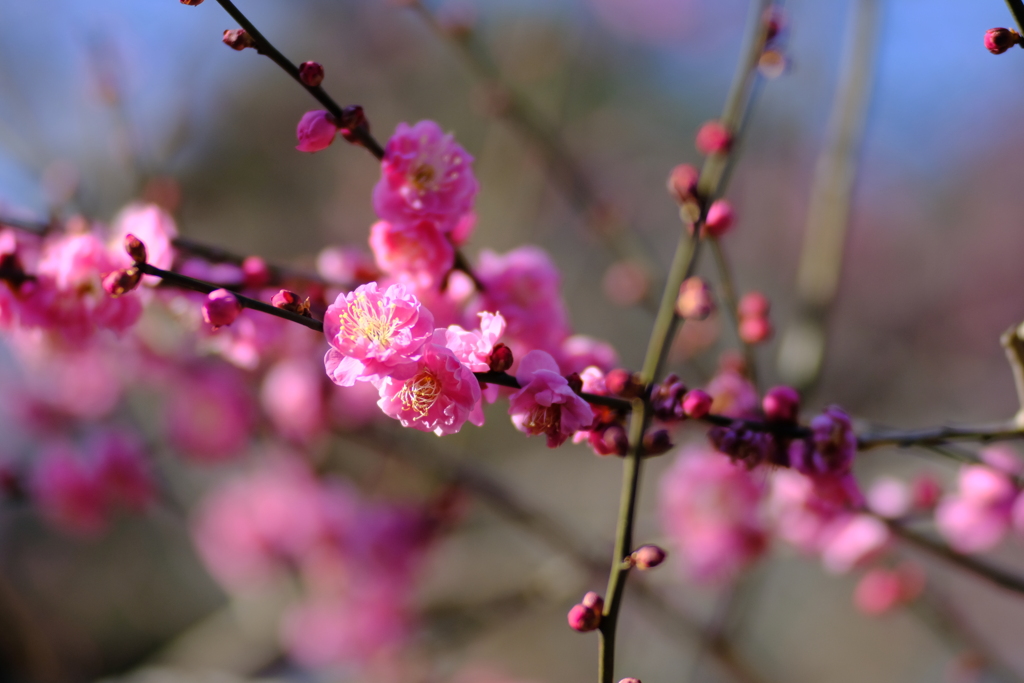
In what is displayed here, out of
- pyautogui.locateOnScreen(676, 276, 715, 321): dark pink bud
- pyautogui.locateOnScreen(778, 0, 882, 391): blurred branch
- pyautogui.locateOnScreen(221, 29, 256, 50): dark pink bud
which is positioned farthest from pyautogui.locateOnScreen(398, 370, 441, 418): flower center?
pyautogui.locateOnScreen(778, 0, 882, 391): blurred branch

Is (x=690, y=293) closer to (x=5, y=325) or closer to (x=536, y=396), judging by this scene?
(x=536, y=396)

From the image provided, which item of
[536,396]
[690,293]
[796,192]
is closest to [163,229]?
[536,396]

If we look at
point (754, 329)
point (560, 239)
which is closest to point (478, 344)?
point (754, 329)

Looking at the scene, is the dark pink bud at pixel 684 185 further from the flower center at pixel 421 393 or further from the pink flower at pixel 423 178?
the flower center at pixel 421 393

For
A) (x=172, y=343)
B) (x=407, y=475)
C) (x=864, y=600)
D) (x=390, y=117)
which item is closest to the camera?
(x=864, y=600)

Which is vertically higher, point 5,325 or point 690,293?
point 690,293

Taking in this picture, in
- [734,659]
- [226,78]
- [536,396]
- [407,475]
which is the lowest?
[536,396]

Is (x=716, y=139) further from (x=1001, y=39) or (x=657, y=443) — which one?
(x=657, y=443)
